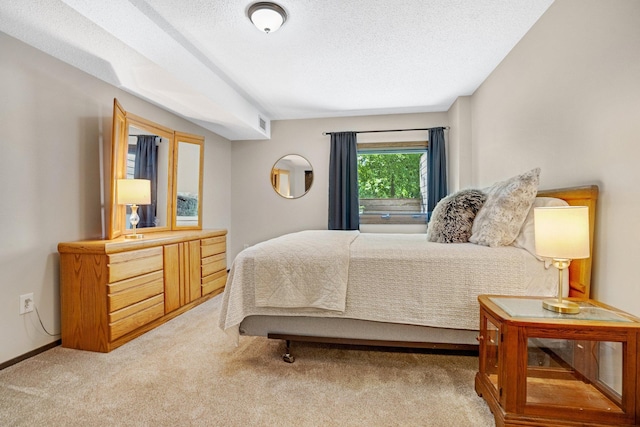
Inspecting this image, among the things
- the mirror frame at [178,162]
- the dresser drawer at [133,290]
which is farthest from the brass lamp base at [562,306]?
the mirror frame at [178,162]

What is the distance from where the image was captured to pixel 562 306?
1.24 m

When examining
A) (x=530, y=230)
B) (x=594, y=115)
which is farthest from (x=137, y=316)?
(x=594, y=115)

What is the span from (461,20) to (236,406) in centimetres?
276

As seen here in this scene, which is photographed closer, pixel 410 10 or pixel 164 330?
pixel 410 10

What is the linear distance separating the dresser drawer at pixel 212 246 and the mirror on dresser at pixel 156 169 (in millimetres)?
349

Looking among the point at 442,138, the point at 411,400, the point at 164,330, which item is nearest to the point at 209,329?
the point at 164,330

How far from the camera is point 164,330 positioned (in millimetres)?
2416

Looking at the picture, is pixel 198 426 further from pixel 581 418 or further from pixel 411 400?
pixel 581 418

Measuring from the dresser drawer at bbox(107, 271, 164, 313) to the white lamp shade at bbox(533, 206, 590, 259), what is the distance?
254 centimetres

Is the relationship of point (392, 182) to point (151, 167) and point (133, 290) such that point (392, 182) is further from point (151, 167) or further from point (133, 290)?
point (133, 290)

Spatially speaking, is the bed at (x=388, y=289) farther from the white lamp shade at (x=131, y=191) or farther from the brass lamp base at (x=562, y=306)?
the white lamp shade at (x=131, y=191)

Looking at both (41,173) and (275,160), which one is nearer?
(41,173)

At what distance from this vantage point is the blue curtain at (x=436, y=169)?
3.89m

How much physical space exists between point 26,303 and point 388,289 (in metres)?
2.36
